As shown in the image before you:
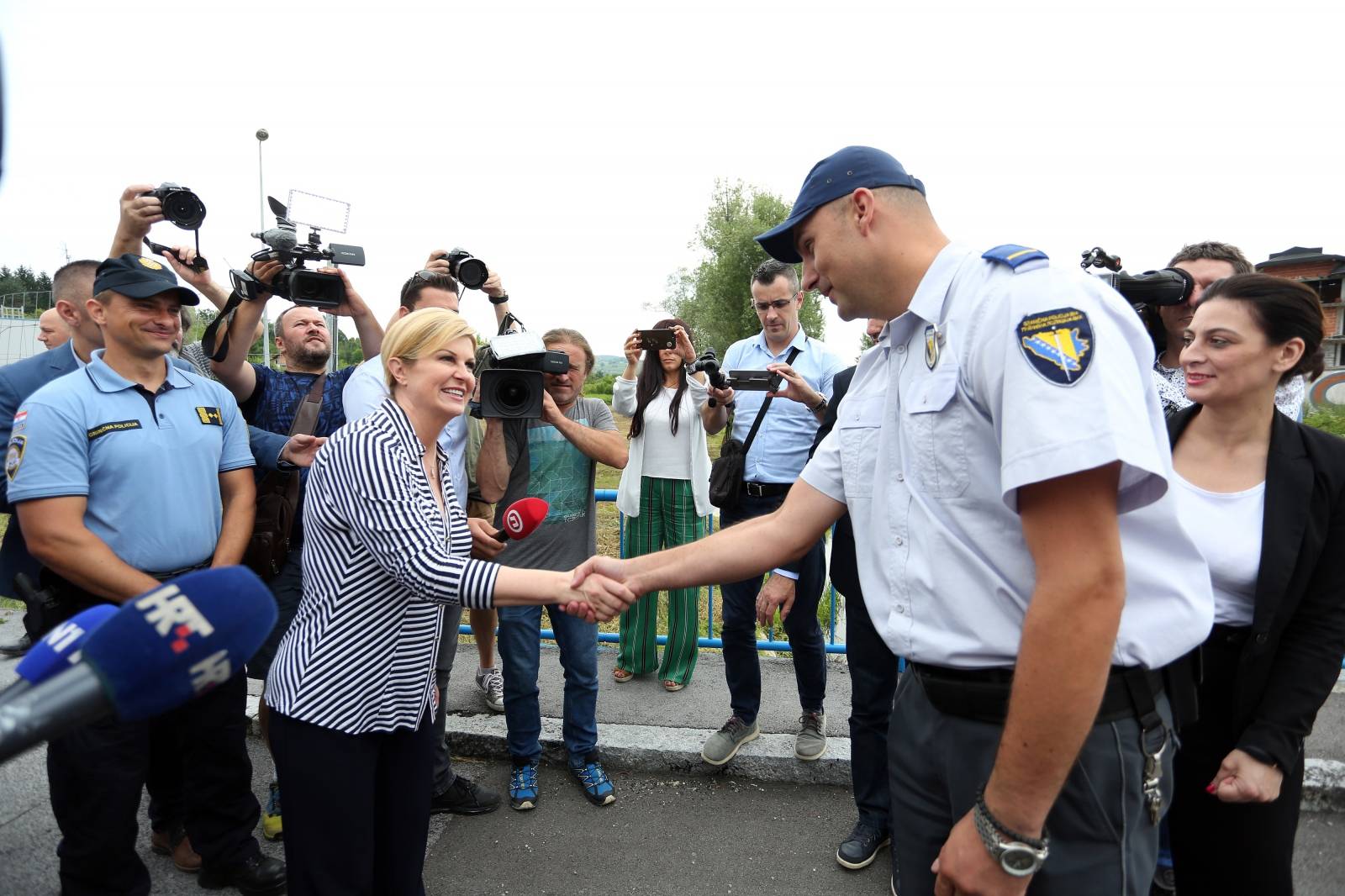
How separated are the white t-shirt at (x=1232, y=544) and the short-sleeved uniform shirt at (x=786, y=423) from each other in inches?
87.9

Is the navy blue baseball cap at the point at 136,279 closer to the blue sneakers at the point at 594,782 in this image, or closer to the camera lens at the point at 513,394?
the camera lens at the point at 513,394

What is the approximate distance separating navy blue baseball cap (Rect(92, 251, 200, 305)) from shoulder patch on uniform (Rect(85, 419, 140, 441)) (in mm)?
498

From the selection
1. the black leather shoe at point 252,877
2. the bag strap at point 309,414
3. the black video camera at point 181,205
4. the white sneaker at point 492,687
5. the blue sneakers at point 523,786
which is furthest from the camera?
the white sneaker at point 492,687

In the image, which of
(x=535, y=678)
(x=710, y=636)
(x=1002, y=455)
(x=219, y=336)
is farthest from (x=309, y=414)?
(x=1002, y=455)

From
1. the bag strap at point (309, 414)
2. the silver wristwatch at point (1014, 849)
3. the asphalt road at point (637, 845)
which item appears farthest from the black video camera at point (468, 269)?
the silver wristwatch at point (1014, 849)

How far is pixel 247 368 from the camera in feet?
13.7

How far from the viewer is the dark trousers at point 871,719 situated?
352 cm

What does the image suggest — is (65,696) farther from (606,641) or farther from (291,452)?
(606,641)

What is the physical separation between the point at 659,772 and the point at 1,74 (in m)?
4.25

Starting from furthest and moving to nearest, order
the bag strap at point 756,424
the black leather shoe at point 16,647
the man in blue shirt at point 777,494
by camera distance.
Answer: the black leather shoe at point 16,647 → the bag strap at point 756,424 → the man in blue shirt at point 777,494

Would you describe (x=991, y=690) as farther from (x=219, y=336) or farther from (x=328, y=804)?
(x=219, y=336)

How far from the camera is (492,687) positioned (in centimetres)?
487

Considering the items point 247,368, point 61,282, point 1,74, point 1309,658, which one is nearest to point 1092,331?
point 1,74

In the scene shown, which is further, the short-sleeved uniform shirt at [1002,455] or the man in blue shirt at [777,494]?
the man in blue shirt at [777,494]
